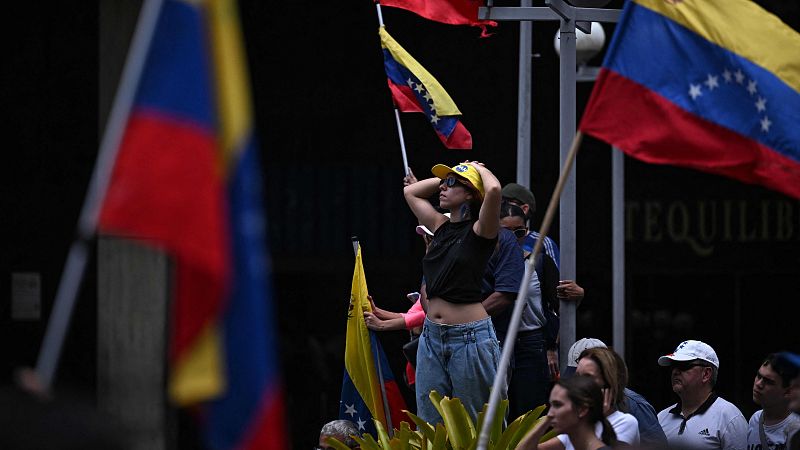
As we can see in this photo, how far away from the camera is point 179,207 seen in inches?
155

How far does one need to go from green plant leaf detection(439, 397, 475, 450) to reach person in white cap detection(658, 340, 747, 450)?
3.70ft

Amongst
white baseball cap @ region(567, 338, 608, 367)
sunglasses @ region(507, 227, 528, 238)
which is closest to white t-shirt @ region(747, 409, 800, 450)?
white baseball cap @ region(567, 338, 608, 367)

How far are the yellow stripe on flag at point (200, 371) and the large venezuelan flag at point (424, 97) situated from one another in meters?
5.28

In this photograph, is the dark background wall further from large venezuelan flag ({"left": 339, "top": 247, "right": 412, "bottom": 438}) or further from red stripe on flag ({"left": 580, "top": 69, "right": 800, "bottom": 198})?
red stripe on flag ({"left": 580, "top": 69, "right": 800, "bottom": 198})

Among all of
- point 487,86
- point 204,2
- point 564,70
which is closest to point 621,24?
point 204,2

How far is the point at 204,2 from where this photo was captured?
4.11 meters

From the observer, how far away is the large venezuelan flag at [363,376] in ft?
29.5

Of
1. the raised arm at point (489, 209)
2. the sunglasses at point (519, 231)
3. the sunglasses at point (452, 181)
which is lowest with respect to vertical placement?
the sunglasses at point (519, 231)

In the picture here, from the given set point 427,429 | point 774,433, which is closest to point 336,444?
point 427,429

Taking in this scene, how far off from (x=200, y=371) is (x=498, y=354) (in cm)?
397

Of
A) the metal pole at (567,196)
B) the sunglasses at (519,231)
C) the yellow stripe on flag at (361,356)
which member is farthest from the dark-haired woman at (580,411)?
the yellow stripe on flag at (361,356)

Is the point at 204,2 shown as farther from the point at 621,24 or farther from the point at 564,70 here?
the point at 564,70

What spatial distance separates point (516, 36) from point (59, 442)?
10370 millimetres

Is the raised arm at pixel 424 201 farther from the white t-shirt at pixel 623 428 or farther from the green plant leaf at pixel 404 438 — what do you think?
the white t-shirt at pixel 623 428
